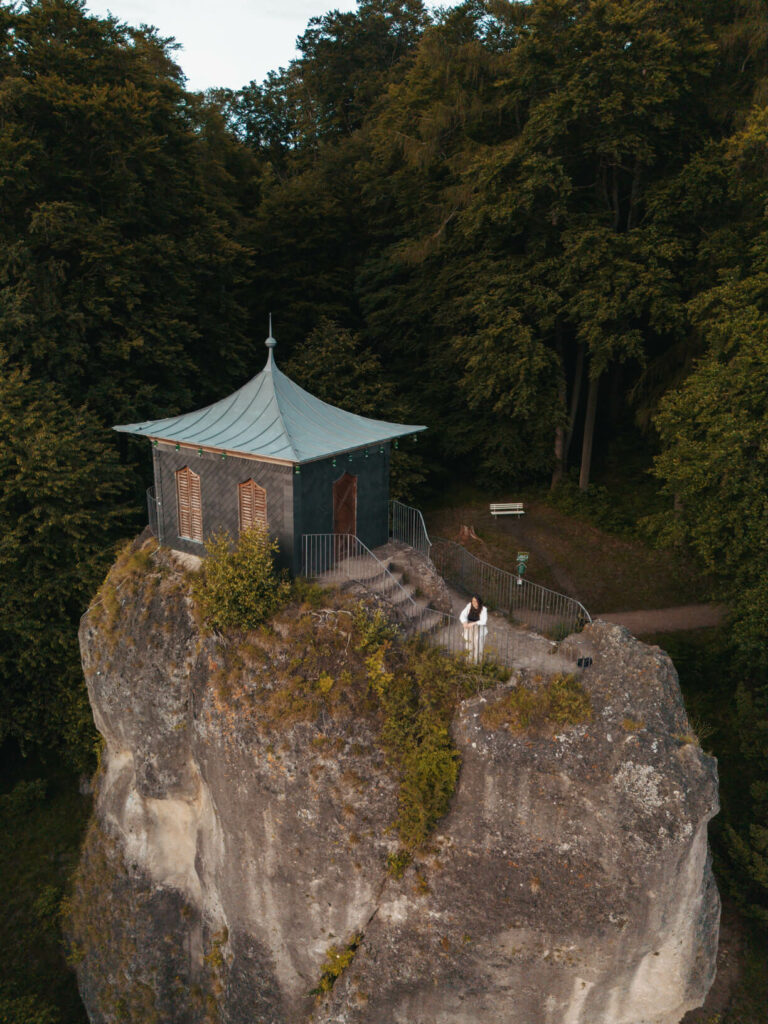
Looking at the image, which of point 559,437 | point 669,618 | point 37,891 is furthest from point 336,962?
point 559,437

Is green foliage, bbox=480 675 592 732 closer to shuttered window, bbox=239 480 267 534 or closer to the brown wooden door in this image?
the brown wooden door

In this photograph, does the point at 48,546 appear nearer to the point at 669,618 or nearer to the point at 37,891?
the point at 37,891

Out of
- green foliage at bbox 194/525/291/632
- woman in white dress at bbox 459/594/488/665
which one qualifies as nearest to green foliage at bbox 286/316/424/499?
green foliage at bbox 194/525/291/632

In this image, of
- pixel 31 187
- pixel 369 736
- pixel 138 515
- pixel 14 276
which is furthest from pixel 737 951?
pixel 31 187

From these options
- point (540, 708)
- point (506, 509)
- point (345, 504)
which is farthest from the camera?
point (506, 509)

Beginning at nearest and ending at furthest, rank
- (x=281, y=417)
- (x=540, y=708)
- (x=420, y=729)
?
1. (x=540, y=708)
2. (x=420, y=729)
3. (x=281, y=417)

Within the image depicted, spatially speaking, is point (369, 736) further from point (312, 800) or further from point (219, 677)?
point (219, 677)

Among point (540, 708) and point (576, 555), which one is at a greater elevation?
point (540, 708)

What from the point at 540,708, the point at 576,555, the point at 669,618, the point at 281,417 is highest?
the point at 281,417
